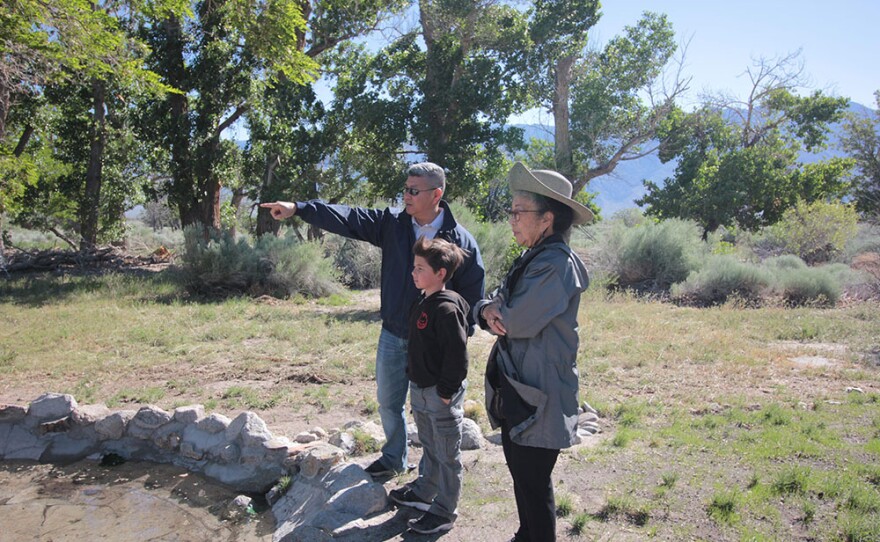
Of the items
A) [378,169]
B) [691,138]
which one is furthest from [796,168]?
[378,169]

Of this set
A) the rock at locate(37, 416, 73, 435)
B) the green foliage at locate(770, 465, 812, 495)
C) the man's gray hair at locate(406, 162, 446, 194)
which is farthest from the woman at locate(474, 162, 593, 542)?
the rock at locate(37, 416, 73, 435)

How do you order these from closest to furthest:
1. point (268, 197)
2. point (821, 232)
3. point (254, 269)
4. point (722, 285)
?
point (254, 269) < point (722, 285) < point (268, 197) < point (821, 232)

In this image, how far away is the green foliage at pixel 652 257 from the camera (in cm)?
1518

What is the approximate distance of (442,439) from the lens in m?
3.44

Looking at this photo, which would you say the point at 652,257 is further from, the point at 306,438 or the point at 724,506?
the point at 724,506

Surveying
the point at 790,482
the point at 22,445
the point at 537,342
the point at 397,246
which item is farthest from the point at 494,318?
the point at 22,445

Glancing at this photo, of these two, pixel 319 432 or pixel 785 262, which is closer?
pixel 319 432

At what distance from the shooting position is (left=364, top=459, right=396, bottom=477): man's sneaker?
13.5 feet

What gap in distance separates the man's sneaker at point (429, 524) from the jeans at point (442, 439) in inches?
1.0

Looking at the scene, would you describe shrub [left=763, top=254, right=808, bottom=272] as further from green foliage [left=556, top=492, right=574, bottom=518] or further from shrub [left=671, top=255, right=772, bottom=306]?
green foliage [left=556, top=492, right=574, bottom=518]

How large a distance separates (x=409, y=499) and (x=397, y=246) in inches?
58.2

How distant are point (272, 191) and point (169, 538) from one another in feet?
45.6

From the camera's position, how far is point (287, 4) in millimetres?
10172

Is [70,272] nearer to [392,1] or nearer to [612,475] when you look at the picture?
[392,1]
